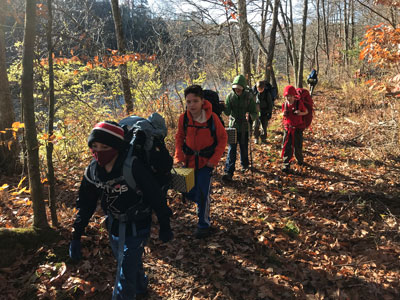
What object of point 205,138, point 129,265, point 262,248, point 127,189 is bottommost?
point 262,248

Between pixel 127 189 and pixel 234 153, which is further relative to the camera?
pixel 234 153

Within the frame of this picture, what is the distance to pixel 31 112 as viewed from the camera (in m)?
2.99

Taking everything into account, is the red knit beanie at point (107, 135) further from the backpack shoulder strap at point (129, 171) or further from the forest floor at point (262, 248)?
the forest floor at point (262, 248)

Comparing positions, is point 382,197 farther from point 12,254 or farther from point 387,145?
point 12,254

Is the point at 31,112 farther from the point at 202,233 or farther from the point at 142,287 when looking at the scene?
the point at 202,233

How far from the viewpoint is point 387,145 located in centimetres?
648

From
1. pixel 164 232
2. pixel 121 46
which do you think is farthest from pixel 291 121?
pixel 121 46

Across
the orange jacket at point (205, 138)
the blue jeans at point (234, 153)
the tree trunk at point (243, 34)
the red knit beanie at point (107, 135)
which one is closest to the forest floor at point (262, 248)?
the blue jeans at point (234, 153)


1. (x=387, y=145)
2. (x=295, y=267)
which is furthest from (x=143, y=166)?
(x=387, y=145)

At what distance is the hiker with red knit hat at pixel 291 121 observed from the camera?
5.78m

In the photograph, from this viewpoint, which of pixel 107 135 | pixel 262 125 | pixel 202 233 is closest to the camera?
pixel 107 135

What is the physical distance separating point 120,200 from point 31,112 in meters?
1.77

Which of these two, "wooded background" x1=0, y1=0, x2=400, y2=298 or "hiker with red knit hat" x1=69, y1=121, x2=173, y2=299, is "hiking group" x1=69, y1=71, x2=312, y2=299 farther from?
"wooded background" x1=0, y1=0, x2=400, y2=298

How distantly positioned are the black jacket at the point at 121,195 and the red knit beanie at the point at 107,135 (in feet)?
0.47
